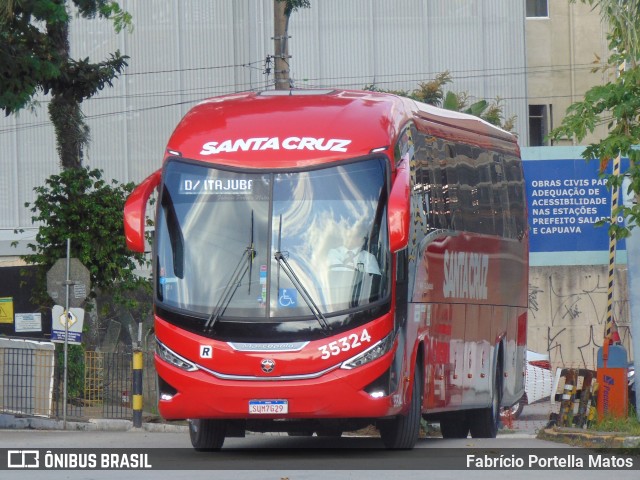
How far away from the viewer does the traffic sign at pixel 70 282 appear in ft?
75.2

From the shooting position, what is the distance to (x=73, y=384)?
26047mm

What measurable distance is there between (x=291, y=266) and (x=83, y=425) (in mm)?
9919

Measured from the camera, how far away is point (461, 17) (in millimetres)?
48906

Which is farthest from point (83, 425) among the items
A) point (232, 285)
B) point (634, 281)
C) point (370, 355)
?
point (370, 355)

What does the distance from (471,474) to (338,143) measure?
145 inches

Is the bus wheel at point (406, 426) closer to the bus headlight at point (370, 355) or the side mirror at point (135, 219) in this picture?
the bus headlight at point (370, 355)

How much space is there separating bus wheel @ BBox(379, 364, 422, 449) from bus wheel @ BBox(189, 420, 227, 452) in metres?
1.69

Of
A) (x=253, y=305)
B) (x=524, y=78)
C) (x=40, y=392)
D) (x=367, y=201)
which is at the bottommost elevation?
(x=40, y=392)

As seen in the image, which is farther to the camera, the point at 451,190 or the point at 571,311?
the point at 571,311

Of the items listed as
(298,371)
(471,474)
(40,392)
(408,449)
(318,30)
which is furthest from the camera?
(318,30)

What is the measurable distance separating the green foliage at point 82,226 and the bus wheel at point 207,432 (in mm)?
12304

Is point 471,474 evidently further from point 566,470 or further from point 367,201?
point 367,201

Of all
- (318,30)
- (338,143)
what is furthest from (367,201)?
(318,30)

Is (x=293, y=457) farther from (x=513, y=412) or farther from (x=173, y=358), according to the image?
(x=513, y=412)
